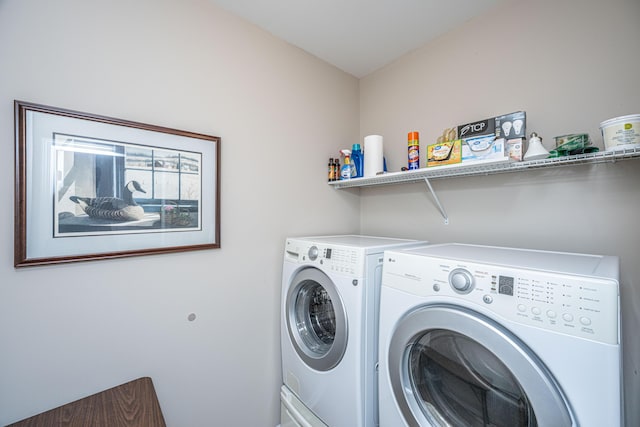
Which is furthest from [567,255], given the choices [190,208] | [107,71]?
A: [107,71]

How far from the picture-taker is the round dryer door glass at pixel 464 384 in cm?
79

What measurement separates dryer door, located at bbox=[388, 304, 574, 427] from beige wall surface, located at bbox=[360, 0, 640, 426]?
0.39ft

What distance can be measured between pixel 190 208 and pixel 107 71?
66 cm

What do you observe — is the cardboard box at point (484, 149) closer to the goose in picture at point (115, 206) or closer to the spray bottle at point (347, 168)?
the spray bottle at point (347, 168)

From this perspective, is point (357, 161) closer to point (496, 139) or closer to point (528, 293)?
point (496, 139)

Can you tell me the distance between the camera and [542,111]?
128 cm

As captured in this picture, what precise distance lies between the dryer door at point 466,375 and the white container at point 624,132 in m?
0.77

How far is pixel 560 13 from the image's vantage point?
1.22 m

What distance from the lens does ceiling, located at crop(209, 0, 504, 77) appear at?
1399 mm

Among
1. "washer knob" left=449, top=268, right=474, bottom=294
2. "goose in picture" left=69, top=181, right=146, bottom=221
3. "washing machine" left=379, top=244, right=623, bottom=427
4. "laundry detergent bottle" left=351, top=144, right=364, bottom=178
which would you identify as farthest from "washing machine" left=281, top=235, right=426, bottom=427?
"goose in picture" left=69, top=181, right=146, bottom=221

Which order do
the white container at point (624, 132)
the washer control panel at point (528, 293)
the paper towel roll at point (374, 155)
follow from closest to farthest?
the washer control panel at point (528, 293)
the white container at point (624, 132)
the paper towel roll at point (374, 155)

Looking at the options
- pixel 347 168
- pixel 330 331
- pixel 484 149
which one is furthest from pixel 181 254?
pixel 484 149

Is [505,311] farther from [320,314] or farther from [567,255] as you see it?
[320,314]

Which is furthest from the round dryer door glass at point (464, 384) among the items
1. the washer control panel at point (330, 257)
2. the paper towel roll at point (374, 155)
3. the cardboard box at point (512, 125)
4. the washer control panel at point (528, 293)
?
the paper towel roll at point (374, 155)
